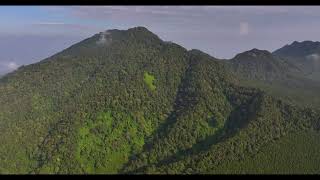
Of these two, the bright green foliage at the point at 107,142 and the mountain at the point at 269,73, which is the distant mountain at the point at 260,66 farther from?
the bright green foliage at the point at 107,142

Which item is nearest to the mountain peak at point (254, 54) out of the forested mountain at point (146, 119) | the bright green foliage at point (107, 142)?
the forested mountain at point (146, 119)

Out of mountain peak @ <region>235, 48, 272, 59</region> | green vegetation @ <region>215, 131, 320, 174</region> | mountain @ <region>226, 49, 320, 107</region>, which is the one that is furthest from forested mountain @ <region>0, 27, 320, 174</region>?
mountain peak @ <region>235, 48, 272, 59</region>

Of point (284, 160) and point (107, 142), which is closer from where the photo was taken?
point (284, 160)

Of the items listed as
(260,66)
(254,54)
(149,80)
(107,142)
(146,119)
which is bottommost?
(260,66)

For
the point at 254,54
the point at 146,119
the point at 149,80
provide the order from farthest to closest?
the point at 254,54
the point at 149,80
the point at 146,119

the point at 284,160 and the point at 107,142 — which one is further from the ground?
the point at 284,160

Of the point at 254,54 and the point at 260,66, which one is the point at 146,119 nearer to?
the point at 260,66

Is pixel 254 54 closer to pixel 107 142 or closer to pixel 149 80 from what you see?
pixel 149 80

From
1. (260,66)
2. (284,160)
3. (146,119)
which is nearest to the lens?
(284,160)

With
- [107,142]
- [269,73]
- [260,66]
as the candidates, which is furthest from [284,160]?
[260,66]
